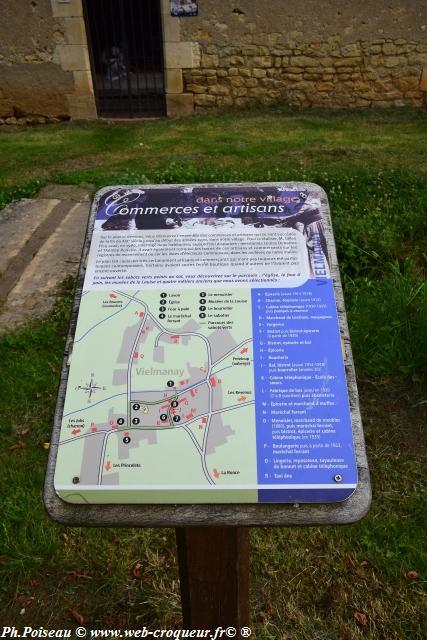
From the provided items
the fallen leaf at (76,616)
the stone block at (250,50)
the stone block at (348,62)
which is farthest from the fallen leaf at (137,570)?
the stone block at (348,62)

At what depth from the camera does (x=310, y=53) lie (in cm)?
766

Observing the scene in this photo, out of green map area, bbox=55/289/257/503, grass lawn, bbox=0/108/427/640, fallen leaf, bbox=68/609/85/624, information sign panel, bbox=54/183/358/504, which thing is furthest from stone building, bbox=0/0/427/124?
fallen leaf, bbox=68/609/85/624

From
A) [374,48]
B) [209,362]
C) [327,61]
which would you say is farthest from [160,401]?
[374,48]

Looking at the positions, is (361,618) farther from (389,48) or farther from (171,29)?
(389,48)

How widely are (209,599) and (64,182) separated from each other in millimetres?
4593

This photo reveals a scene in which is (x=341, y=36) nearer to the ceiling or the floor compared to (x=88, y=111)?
nearer to the ceiling

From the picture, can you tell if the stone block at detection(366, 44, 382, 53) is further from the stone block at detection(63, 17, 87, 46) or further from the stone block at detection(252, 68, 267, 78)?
A: the stone block at detection(63, 17, 87, 46)

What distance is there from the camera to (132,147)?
653cm

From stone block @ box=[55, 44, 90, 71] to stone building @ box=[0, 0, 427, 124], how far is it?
0.6 inches

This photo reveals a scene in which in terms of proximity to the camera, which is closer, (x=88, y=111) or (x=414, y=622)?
(x=414, y=622)

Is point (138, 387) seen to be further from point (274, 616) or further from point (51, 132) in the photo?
point (51, 132)

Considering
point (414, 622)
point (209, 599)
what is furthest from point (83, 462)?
point (414, 622)

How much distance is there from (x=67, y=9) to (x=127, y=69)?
3.65ft

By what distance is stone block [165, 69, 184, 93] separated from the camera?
7781 mm
